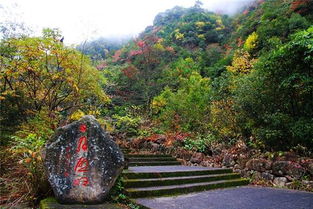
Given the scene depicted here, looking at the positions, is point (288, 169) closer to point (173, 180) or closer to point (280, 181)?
point (280, 181)

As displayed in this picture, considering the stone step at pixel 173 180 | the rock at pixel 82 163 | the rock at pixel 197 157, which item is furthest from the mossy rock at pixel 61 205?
the rock at pixel 197 157

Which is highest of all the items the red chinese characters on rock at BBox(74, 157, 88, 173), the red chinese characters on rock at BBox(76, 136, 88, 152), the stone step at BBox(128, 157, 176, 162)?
the red chinese characters on rock at BBox(76, 136, 88, 152)

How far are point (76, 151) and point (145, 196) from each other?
1668 mm

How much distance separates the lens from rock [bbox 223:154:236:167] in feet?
25.0

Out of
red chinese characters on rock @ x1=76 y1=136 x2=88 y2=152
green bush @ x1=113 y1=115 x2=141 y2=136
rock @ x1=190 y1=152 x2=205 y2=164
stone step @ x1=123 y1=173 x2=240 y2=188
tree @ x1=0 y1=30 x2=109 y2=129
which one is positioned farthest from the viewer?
green bush @ x1=113 y1=115 x2=141 y2=136

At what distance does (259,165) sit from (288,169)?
0.79 meters

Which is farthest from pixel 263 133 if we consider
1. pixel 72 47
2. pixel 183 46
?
pixel 183 46

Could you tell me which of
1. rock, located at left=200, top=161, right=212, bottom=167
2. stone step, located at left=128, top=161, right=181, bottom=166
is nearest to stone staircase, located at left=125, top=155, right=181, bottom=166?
stone step, located at left=128, top=161, right=181, bottom=166

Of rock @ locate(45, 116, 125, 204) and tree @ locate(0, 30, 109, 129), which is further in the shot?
tree @ locate(0, 30, 109, 129)

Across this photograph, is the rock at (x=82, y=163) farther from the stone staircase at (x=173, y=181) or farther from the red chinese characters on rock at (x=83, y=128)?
the stone staircase at (x=173, y=181)

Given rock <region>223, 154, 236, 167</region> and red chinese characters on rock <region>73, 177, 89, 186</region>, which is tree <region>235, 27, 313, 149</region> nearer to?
rock <region>223, 154, 236, 167</region>

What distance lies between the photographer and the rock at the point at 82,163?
398cm

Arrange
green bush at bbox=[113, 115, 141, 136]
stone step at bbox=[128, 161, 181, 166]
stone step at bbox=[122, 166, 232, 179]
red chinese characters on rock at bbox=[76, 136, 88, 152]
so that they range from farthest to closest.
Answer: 1. green bush at bbox=[113, 115, 141, 136]
2. stone step at bbox=[128, 161, 181, 166]
3. stone step at bbox=[122, 166, 232, 179]
4. red chinese characters on rock at bbox=[76, 136, 88, 152]

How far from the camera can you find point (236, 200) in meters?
4.70
